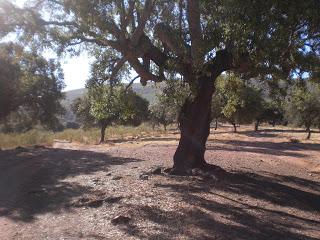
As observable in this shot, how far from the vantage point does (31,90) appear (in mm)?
27641

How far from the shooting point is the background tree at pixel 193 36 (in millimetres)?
8156

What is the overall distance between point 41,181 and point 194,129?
4.75 m

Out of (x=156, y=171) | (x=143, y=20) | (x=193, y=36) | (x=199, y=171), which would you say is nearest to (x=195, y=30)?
(x=193, y=36)

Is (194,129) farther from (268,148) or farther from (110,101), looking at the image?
(268,148)

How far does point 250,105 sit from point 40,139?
24541mm

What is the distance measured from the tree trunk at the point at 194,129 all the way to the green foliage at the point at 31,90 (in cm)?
1268

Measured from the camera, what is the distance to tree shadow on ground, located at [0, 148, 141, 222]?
9.95m

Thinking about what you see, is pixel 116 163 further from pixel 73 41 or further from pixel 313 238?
pixel 313 238

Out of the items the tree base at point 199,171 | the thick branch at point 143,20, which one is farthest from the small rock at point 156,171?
the thick branch at point 143,20

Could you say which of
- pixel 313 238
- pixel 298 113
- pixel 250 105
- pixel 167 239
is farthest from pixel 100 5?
pixel 298 113

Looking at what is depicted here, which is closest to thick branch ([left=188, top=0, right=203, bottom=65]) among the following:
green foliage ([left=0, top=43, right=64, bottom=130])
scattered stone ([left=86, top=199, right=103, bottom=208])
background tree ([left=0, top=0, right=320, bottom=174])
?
background tree ([left=0, top=0, right=320, bottom=174])

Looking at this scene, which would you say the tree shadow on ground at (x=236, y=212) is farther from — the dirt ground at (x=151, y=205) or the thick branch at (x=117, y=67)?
the thick branch at (x=117, y=67)

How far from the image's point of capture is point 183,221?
8.02 metres

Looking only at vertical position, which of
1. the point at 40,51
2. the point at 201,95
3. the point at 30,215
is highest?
the point at 40,51
